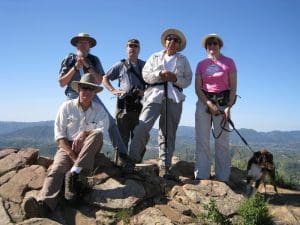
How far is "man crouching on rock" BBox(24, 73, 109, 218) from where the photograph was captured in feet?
24.5

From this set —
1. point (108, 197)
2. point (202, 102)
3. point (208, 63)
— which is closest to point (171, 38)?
point (208, 63)

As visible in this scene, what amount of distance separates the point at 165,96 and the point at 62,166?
3.03 metres

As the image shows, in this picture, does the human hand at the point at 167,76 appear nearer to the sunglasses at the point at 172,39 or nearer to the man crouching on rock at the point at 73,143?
the sunglasses at the point at 172,39

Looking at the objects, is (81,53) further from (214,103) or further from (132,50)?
(214,103)

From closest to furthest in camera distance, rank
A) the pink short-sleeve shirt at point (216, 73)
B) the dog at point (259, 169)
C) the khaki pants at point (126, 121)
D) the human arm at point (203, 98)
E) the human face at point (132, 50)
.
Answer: the dog at point (259, 169)
the human arm at point (203, 98)
the pink short-sleeve shirt at point (216, 73)
the human face at point (132, 50)
the khaki pants at point (126, 121)

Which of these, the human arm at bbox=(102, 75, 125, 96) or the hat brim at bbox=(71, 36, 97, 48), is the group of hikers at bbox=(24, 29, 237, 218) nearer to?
the hat brim at bbox=(71, 36, 97, 48)

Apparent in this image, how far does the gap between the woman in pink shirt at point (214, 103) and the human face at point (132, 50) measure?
1.83m

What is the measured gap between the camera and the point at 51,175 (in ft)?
25.0

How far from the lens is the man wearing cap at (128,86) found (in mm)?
10281

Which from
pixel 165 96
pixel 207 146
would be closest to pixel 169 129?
pixel 165 96

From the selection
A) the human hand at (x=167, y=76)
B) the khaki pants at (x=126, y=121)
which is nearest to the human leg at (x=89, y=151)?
the human hand at (x=167, y=76)

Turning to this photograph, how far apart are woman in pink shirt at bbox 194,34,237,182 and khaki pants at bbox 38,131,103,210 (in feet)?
9.24

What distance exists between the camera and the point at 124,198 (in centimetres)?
807

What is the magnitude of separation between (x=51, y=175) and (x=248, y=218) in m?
3.92
